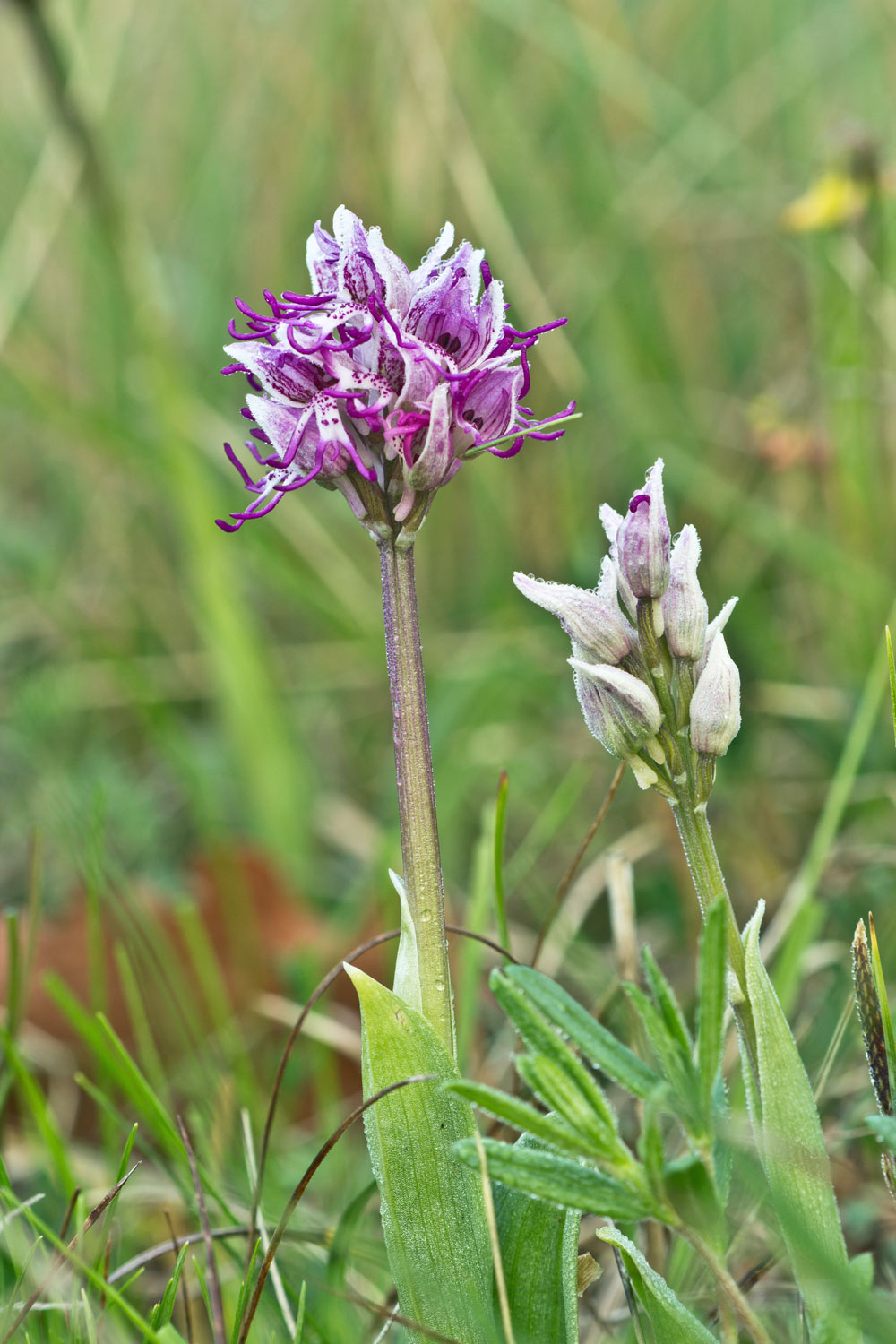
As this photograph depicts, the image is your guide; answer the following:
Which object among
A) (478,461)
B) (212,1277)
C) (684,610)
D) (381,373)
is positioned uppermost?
(478,461)

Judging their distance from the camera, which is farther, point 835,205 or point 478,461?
point 478,461

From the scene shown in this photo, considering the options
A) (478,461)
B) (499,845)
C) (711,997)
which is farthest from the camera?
(478,461)

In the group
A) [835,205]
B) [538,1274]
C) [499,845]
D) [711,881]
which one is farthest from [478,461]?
[538,1274]

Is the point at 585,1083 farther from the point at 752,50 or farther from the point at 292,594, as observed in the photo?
the point at 752,50

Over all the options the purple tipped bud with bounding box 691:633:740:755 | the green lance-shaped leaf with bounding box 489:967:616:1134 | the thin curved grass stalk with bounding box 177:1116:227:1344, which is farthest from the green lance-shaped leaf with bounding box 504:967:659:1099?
the thin curved grass stalk with bounding box 177:1116:227:1344

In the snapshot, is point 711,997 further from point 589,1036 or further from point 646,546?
point 646,546

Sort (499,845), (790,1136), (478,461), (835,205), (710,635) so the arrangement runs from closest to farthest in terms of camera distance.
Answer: (790,1136), (710,635), (499,845), (835,205), (478,461)

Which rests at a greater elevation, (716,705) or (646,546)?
(646,546)

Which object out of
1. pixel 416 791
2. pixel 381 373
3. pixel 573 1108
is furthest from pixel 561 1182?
pixel 381 373

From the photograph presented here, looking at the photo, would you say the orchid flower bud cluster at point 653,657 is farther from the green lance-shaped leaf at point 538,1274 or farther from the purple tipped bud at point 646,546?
the green lance-shaped leaf at point 538,1274
